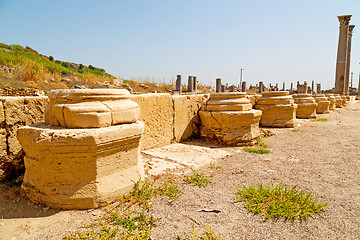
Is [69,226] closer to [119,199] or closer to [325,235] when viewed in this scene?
[119,199]

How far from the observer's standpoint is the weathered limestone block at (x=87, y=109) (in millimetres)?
2182

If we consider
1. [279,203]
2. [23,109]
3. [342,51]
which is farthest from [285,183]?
[342,51]

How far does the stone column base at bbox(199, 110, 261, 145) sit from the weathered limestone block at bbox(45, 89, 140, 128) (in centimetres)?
250

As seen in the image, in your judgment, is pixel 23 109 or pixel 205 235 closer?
pixel 205 235

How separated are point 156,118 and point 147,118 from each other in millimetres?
236

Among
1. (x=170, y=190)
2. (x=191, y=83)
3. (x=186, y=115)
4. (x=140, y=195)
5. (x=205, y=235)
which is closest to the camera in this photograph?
(x=205, y=235)

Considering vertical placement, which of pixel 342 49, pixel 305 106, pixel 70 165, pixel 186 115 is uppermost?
pixel 342 49

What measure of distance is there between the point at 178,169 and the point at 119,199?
109 cm

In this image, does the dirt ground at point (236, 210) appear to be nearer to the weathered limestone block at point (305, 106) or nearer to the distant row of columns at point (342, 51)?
the weathered limestone block at point (305, 106)

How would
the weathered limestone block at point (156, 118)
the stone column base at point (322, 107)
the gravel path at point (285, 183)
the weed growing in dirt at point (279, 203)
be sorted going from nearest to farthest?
1. the gravel path at point (285, 183)
2. the weed growing in dirt at point (279, 203)
3. the weathered limestone block at point (156, 118)
4. the stone column base at point (322, 107)

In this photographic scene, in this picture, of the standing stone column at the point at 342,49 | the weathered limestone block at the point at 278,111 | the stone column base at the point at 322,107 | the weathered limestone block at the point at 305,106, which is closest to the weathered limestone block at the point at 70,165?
the weathered limestone block at the point at 278,111

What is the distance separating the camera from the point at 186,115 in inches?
194

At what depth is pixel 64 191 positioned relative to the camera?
82.4 inches

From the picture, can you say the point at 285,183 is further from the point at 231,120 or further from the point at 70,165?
the point at 70,165
